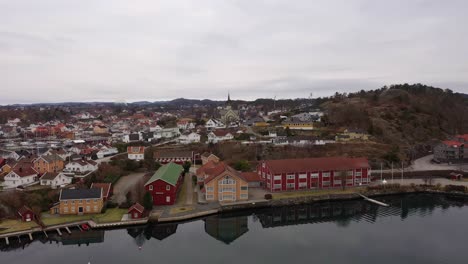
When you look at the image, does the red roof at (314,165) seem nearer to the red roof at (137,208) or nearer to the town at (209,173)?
the town at (209,173)

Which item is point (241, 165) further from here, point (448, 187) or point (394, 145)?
point (394, 145)

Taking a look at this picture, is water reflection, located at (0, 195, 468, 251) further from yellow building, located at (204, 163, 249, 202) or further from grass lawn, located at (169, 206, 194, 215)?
yellow building, located at (204, 163, 249, 202)

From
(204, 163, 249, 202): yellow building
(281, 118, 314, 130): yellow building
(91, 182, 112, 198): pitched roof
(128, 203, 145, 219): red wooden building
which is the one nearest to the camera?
(128, 203, 145, 219): red wooden building

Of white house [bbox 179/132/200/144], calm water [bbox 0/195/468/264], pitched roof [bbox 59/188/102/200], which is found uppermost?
white house [bbox 179/132/200/144]

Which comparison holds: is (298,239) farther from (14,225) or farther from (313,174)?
(14,225)

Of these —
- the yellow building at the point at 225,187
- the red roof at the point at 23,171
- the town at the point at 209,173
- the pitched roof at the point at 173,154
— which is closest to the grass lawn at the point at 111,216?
the town at the point at 209,173

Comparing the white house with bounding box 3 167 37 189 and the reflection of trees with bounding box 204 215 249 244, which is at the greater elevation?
the white house with bounding box 3 167 37 189

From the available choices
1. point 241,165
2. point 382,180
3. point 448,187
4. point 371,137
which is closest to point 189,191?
point 241,165

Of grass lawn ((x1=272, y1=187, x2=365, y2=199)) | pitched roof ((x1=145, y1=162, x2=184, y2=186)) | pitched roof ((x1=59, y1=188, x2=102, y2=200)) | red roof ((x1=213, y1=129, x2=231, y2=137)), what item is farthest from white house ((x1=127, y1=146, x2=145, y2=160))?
grass lawn ((x1=272, y1=187, x2=365, y2=199))
